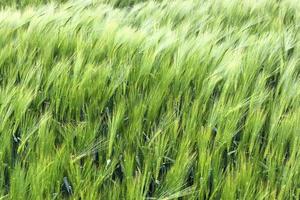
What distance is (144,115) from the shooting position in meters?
1.10

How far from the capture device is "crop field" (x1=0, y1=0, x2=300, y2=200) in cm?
88

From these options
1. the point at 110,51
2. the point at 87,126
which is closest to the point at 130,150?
the point at 87,126

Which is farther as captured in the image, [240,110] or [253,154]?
[240,110]

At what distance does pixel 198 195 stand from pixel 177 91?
0.38 meters

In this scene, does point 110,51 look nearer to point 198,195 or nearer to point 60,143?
point 60,143

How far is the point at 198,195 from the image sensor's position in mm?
878

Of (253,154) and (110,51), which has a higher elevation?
(110,51)

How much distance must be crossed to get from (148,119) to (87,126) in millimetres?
148

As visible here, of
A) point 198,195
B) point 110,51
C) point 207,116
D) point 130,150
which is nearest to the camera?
point 198,195

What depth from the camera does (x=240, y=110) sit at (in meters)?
1.11

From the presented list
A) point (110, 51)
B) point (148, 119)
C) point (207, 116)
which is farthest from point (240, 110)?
point (110, 51)

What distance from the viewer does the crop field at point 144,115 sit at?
0.88m

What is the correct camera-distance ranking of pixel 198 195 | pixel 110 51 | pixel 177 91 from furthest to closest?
pixel 110 51 → pixel 177 91 → pixel 198 195

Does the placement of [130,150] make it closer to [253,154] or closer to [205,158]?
[205,158]
